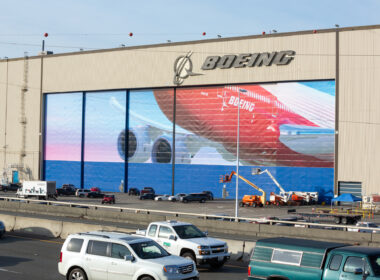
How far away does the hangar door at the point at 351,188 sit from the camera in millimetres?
65875

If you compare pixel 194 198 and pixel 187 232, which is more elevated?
pixel 187 232

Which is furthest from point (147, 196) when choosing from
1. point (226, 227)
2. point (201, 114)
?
point (226, 227)

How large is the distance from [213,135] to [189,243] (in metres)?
58.8

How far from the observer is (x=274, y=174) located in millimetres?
73625

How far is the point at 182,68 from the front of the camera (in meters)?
79.9

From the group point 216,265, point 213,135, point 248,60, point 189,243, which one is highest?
point 248,60

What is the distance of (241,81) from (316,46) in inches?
466

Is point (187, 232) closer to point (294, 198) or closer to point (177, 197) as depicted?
point (294, 198)

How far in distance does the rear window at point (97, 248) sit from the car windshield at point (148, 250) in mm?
940

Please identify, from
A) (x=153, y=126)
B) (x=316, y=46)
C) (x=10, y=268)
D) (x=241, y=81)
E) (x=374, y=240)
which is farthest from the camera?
(x=153, y=126)

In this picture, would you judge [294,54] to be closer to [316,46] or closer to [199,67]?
[316,46]

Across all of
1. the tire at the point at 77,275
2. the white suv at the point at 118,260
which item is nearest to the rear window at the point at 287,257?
the white suv at the point at 118,260

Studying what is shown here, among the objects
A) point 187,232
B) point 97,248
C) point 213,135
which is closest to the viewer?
point 97,248

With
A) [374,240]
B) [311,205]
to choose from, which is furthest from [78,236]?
[311,205]
